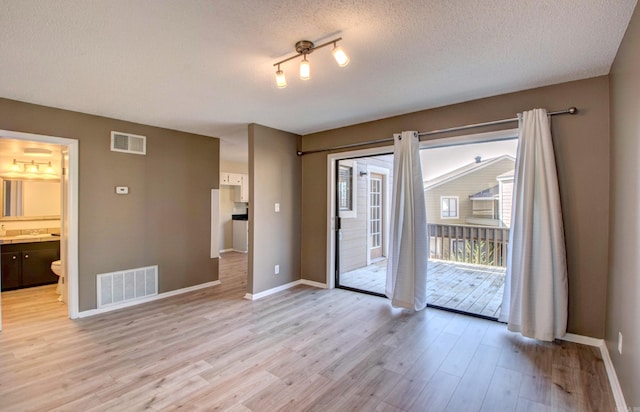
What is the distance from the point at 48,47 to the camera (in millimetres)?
2104

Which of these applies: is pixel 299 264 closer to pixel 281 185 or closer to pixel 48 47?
pixel 281 185

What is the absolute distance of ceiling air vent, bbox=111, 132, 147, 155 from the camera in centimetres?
381

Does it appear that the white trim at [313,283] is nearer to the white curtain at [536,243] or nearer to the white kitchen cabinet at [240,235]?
the white curtain at [536,243]

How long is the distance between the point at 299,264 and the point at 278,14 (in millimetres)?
3771

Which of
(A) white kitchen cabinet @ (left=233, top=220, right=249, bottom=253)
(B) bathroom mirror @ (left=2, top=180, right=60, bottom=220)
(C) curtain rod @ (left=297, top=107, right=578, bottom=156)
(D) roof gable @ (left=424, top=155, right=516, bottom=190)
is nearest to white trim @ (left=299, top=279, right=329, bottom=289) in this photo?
(C) curtain rod @ (left=297, top=107, right=578, bottom=156)

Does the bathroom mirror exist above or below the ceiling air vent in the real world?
below

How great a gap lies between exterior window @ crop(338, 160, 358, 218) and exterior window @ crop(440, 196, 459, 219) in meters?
1.90

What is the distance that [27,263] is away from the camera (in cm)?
473

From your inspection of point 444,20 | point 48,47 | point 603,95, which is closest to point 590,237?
point 603,95

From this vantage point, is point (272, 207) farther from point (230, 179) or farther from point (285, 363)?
point (230, 179)

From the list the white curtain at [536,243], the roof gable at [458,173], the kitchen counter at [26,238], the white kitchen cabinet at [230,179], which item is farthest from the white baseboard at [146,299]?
the roof gable at [458,173]

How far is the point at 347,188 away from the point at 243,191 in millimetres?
3776

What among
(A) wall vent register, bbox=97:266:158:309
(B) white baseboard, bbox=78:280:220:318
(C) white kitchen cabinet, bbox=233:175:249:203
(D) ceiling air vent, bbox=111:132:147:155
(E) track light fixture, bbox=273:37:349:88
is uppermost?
(E) track light fixture, bbox=273:37:349:88

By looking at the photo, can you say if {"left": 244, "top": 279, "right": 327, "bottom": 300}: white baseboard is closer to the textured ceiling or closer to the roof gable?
the textured ceiling
